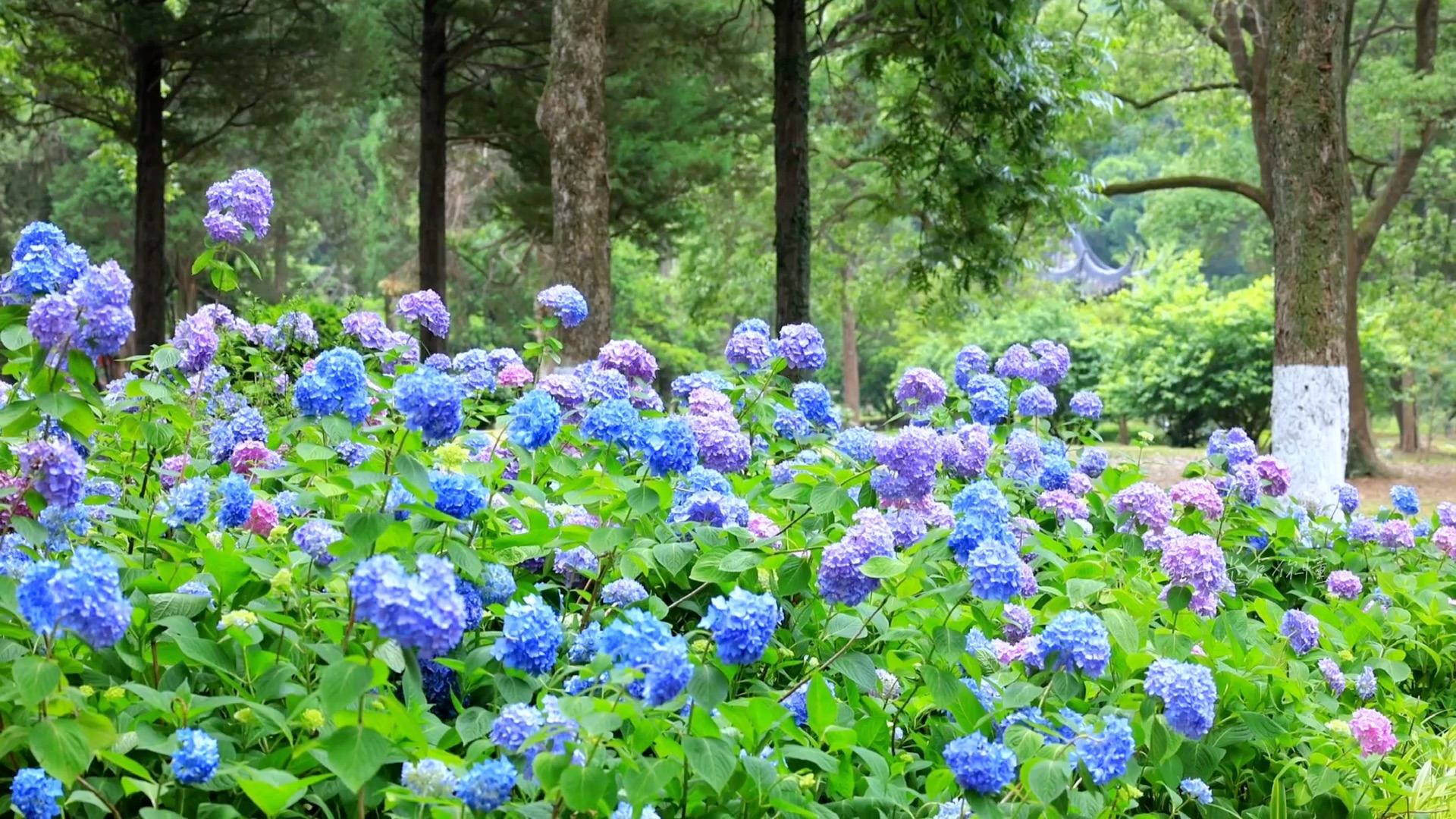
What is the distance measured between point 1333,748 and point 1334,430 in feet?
14.2

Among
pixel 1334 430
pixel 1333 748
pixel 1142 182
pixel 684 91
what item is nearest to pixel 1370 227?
pixel 1142 182

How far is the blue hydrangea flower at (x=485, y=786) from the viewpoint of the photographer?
150cm

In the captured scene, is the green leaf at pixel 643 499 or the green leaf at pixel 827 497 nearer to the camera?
the green leaf at pixel 643 499

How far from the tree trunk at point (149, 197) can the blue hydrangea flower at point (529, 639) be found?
11915 millimetres

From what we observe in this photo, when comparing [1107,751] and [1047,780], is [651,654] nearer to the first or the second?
[1047,780]

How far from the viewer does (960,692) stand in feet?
7.07

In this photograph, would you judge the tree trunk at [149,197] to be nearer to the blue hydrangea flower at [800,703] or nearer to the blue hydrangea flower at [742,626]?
the blue hydrangea flower at [800,703]

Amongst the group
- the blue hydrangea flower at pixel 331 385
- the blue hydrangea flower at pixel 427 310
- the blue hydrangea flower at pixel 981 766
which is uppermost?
the blue hydrangea flower at pixel 427 310

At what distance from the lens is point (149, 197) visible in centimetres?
1279

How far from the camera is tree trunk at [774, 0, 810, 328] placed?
9.50 m

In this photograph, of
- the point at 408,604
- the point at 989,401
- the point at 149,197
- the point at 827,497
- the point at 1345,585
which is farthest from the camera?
the point at 149,197

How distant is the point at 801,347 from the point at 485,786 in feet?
5.87

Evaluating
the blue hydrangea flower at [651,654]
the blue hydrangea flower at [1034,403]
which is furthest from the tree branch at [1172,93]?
the blue hydrangea flower at [651,654]

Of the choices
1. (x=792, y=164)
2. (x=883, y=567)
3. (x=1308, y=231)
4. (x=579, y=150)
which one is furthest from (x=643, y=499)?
(x=792, y=164)
